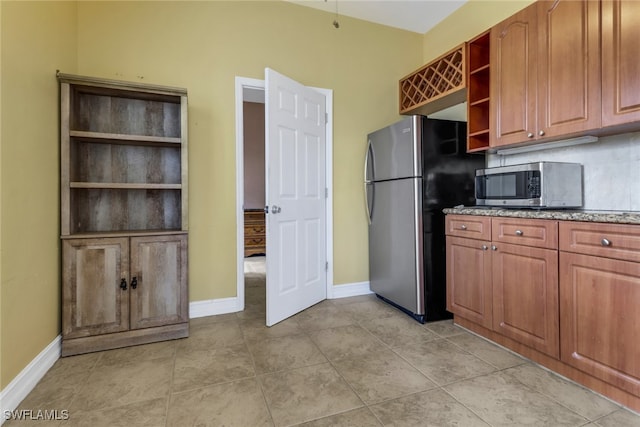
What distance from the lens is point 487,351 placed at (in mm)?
2031

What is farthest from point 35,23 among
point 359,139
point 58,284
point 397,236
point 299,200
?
point 397,236

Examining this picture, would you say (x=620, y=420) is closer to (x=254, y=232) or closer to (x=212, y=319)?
(x=212, y=319)

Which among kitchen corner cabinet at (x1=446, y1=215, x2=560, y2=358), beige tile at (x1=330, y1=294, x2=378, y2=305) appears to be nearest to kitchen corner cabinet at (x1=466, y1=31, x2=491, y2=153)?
kitchen corner cabinet at (x1=446, y1=215, x2=560, y2=358)

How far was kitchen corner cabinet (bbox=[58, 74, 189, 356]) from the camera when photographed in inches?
80.8

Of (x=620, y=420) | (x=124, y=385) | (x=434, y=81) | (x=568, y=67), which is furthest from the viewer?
(x=434, y=81)

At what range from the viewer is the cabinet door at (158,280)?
2.18m

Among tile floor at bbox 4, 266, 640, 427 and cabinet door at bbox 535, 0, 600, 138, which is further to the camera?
cabinet door at bbox 535, 0, 600, 138

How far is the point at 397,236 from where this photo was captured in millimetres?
2736

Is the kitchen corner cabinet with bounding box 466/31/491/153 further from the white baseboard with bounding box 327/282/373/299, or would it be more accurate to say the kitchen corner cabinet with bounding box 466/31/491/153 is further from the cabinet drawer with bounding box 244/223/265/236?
the cabinet drawer with bounding box 244/223/265/236

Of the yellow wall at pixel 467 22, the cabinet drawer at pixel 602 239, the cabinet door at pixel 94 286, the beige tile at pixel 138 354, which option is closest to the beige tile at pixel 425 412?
the cabinet drawer at pixel 602 239

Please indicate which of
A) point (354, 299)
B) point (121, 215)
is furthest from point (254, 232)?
point (121, 215)

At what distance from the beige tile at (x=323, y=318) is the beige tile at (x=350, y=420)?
1.00 metres

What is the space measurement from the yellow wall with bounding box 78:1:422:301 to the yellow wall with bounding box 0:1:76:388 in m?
0.47

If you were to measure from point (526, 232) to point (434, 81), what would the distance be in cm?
173
